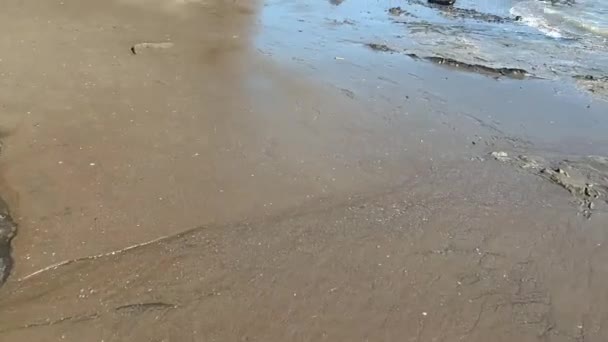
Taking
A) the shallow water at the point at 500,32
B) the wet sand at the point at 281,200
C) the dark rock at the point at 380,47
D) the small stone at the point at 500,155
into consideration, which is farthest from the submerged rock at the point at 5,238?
the shallow water at the point at 500,32

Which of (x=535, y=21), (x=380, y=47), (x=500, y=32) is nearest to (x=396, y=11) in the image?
(x=500, y=32)

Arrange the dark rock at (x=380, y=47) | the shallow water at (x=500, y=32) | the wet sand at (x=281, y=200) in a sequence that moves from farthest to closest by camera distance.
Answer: the shallow water at (x=500, y=32), the dark rock at (x=380, y=47), the wet sand at (x=281, y=200)

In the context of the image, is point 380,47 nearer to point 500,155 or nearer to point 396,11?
point 396,11

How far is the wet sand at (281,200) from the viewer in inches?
144

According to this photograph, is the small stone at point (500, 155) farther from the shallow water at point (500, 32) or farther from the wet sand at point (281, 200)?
the shallow water at point (500, 32)

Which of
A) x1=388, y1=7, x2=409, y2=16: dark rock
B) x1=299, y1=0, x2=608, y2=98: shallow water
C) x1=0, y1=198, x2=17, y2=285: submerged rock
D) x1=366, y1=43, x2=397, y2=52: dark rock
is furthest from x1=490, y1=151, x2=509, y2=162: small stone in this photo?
x1=388, y1=7, x2=409, y2=16: dark rock

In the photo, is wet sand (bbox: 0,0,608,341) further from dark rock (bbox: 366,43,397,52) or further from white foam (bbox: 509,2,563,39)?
white foam (bbox: 509,2,563,39)

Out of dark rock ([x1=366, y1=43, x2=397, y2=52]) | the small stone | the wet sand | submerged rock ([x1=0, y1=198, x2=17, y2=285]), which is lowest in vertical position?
submerged rock ([x1=0, y1=198, x2=17, y2=285])

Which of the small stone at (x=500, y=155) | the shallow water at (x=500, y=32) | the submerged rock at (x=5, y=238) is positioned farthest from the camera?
the shallow water at (x=500, y=32)

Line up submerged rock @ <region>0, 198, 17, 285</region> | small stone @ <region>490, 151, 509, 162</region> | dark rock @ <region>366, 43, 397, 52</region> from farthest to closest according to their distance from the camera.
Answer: dark rock @ <region>366, 43, 397, 52</region>, small stone @ <region>490, 151, 509, 162</region>, submerged rock @ <region>0, 198, 17, 285</region>

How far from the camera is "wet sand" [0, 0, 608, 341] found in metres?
3.65

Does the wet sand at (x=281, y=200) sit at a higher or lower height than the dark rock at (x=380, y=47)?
lower

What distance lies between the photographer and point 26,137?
532 centimetres

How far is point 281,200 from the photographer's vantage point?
477 cm
